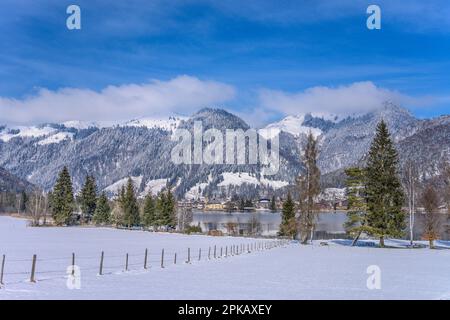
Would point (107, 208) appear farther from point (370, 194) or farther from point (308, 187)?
point (370, 194)

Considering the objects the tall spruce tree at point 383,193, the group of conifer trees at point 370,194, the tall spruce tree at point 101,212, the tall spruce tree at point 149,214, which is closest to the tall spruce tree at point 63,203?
the tall spruce tree at point 101,212

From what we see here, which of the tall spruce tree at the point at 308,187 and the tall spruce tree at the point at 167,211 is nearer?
the tall spruce tree at the point at 308,187

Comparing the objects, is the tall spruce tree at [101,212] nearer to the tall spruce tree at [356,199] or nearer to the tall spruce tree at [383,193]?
the tall spruce tree at [356,199]

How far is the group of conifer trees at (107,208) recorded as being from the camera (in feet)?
383

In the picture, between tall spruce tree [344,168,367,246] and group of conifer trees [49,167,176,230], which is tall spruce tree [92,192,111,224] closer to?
group of conifer trees [49,167,176,230]

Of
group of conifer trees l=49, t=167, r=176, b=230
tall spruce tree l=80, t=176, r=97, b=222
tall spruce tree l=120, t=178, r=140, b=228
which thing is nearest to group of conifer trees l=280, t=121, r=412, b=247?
group of conifer trees l=49, t=167, r=176, b=230

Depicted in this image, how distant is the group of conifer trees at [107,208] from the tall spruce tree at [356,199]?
5669 cm

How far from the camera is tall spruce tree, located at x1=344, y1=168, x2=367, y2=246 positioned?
6669 centimetres

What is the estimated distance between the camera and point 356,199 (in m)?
67.1

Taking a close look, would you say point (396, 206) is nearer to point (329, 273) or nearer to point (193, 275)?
point (329, 273)

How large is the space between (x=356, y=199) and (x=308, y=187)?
6.96 meters

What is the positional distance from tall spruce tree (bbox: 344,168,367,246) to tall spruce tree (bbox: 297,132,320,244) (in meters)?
4.70
